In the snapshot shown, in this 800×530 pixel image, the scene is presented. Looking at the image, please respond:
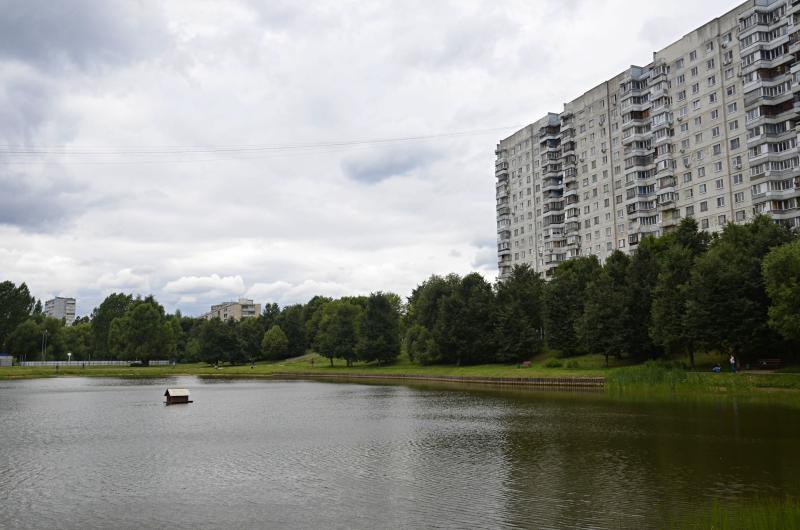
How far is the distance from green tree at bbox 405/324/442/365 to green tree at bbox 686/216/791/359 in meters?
54.7

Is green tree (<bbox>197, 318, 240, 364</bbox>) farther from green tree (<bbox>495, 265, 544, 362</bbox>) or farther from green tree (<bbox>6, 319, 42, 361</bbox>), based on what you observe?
green tree (<bbox>495, 265, 544, 362</bbox>)

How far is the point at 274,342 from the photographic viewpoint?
7037 inches

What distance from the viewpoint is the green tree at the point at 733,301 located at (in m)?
65.1

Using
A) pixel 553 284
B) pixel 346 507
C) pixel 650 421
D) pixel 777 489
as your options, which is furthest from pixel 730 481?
pixel 553 284

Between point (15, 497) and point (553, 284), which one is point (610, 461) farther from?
point (553, 284)

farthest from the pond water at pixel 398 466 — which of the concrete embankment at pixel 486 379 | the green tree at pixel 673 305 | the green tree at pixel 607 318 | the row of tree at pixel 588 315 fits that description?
the green tree at pixel 607 318

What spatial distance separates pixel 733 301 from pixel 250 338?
468ft

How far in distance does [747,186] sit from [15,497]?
11122 centimetres

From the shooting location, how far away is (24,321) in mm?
185750

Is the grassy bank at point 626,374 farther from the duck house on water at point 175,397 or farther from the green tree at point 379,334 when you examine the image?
the duck house on water at point 175,397

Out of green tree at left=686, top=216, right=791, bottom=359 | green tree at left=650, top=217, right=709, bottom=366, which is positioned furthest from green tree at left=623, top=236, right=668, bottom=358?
green tree at left=686, top=216, right=791, bottom=359

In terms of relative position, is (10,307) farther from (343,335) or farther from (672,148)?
A: (672,148)

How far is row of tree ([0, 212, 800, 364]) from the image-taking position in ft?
216

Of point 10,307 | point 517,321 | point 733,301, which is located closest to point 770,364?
point 733,301
